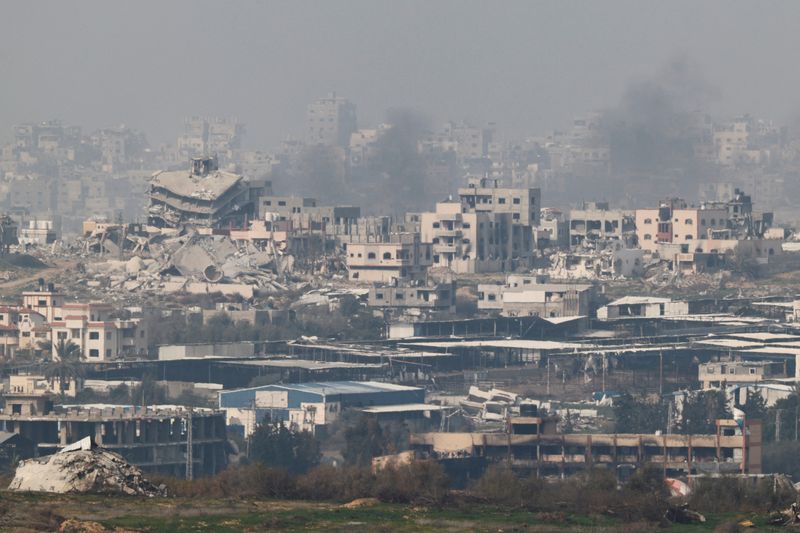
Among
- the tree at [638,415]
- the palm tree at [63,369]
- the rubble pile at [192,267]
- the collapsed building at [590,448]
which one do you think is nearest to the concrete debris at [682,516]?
the collapsed building at [590,448]

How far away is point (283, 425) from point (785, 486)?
2413cm

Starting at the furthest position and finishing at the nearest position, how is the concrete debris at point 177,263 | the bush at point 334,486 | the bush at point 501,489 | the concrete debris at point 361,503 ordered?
the concrete debris at point 177,263
the bush at point 501,489
the bush at point 334,486
the concrete debris at point 361,503

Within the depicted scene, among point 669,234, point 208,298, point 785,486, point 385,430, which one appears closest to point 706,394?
point 385,430

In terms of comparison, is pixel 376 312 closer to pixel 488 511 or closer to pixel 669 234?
pixel 669 234

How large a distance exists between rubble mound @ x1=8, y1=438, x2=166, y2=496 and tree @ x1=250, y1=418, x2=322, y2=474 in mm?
25331

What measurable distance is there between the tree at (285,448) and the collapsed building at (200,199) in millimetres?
63221

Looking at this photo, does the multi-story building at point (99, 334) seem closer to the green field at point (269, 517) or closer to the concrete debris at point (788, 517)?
the green field at point (269, 517)

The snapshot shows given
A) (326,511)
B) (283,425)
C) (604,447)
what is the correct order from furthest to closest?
(283,425) < (604,447) < (326,511)

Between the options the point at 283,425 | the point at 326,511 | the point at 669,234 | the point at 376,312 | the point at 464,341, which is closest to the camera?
the point at 326,511

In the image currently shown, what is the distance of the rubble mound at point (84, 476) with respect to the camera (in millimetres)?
38094

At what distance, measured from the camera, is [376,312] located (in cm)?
10744

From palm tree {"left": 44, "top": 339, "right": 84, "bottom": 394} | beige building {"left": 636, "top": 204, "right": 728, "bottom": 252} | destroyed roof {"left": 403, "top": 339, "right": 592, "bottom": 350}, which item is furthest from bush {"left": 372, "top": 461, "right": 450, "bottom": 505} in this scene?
beige building {"left": 636, "top": 204, "right": 728, "bottom": 252}

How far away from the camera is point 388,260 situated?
119062 millimetres

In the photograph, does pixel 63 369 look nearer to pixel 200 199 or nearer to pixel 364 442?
pixel 364 442
